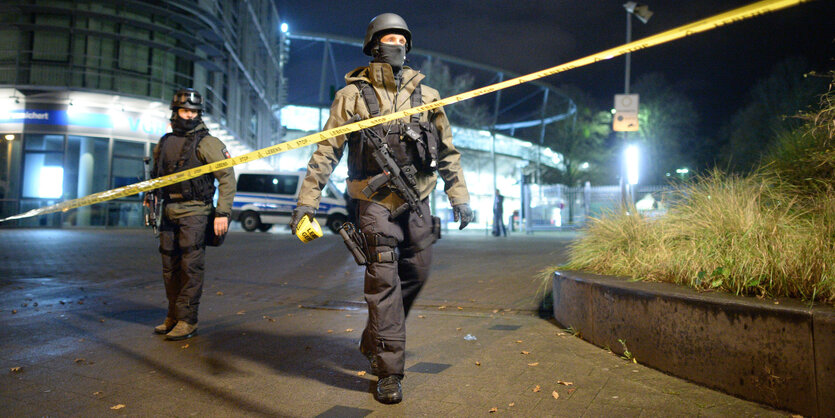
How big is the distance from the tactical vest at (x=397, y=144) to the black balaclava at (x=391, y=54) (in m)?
0.18

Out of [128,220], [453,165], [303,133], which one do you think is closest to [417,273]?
[453,165]

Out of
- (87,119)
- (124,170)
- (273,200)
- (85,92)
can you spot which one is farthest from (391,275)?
(87,119)

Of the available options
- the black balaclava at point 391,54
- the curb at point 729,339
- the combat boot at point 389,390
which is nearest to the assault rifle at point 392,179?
the black balaclava at point 391,54

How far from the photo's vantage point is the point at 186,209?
158 inches

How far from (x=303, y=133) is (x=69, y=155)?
1901 cm

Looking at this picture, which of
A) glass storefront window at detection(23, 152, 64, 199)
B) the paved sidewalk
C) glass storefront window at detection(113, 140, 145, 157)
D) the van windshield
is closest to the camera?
the paved sidewalk

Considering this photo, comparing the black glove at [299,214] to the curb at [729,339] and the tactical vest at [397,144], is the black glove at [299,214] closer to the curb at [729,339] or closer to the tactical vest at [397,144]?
the tactical vest at [397,144]

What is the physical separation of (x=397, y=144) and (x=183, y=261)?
2.13 meters

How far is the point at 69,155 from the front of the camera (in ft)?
67.3

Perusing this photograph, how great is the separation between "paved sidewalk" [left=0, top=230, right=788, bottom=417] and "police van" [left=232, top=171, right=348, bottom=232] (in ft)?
39.8

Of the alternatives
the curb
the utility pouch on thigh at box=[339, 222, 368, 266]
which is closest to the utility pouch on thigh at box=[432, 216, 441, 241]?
the utility pouch on thigh at box=[339, 222, 368, 266]

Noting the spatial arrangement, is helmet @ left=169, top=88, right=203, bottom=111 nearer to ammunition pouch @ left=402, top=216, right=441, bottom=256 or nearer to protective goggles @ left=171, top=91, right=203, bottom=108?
protective goggles @ left=171, top=91, right=203, bottom=108

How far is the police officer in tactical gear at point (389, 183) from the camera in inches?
109

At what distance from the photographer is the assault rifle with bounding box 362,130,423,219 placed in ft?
9.34
